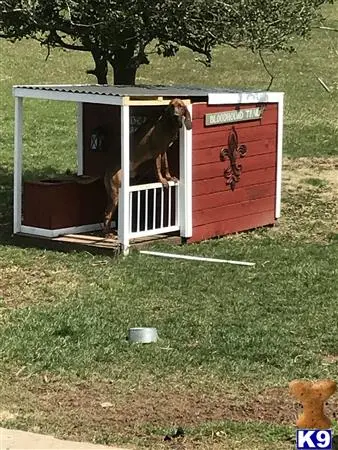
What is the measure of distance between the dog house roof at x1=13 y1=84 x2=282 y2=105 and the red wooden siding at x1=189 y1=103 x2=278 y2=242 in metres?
0.14

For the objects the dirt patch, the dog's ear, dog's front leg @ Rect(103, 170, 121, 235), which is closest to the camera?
the dirt patch

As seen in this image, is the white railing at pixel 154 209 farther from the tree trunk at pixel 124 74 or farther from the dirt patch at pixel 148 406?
the dirt patch at pixel 148 406

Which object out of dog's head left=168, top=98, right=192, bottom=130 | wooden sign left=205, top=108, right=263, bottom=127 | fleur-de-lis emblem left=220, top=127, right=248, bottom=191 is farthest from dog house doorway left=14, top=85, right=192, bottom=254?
fleur-de-lis emblem left=220, top=127, right=248, bottom=191

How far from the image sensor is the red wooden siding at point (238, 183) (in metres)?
10.3

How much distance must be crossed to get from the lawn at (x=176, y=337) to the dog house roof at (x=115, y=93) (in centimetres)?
155

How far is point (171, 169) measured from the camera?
10.4m

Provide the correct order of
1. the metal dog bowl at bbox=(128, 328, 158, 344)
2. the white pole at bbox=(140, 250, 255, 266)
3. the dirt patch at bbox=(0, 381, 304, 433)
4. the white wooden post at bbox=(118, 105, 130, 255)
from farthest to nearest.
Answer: the white wooden post at bbox=(118, 105, 130, 255) < the white pole at bbox=(140, 250, 255, 266) < the metal dog bowl at bbox=(128, 328, 158, 344) < the dirt patch at bbox=(0, 381, 304, 433)

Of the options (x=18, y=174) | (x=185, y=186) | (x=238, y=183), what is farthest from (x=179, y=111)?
(x=18, y=174)

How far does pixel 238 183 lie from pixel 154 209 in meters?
Answer: 1.38

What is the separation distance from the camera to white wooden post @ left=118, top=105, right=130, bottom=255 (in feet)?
30.8

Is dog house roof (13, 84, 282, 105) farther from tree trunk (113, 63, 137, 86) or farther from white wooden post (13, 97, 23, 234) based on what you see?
tree trunk (113, 63, 137, 86)

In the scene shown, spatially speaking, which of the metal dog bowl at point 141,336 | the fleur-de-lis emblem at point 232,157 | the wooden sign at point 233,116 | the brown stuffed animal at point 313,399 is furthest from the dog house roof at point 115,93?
the brown stuffed animal at point 313,399

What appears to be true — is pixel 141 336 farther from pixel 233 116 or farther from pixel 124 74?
pixel 124 74

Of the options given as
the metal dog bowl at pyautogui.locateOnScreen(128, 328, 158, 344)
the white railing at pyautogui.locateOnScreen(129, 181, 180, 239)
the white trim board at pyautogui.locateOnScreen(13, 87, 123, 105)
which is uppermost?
the white trim board at pyautogui.locateOnScreen(13, 87, 123, 105)
